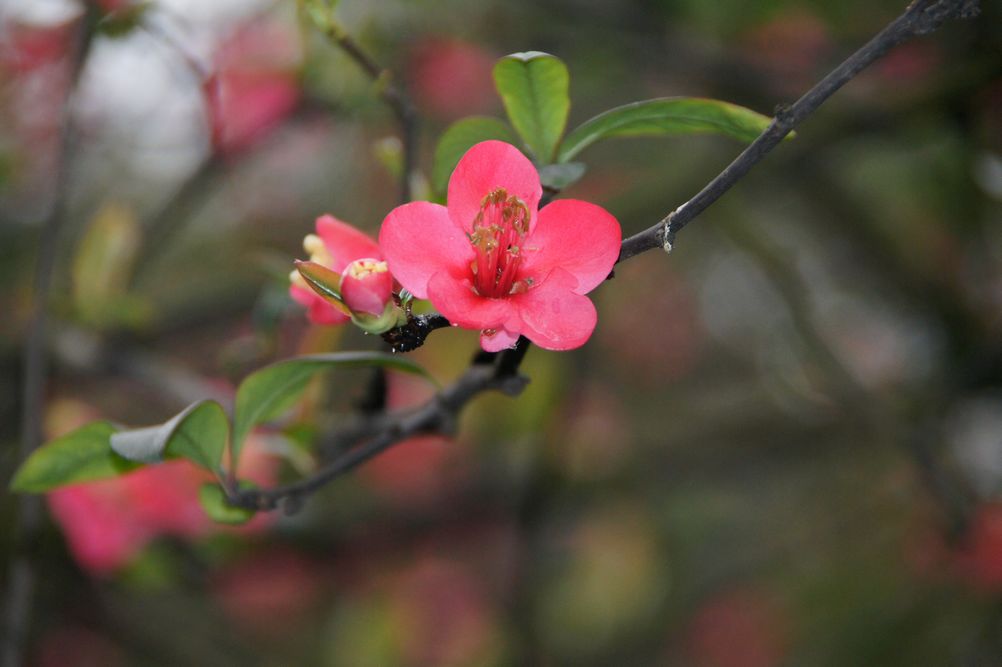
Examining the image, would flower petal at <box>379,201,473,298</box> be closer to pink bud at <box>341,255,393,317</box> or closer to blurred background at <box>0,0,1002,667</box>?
pink bud at <box>341,255,393,317</box>

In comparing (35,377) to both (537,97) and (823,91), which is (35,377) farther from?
(823,91)

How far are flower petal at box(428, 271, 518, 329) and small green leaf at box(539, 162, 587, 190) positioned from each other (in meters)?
0.07

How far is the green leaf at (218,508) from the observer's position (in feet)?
1.84

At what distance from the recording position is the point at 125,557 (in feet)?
3.11

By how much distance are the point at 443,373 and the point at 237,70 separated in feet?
2.07

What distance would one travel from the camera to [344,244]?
50 cm

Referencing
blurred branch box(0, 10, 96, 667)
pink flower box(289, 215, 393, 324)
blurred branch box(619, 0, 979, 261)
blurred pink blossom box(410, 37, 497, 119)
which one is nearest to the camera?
blurred branch box(619, 0, 979, 261)

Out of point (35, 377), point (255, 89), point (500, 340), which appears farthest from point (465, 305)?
point (255, 89)

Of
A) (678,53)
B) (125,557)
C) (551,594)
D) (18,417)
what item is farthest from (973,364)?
(18,417)

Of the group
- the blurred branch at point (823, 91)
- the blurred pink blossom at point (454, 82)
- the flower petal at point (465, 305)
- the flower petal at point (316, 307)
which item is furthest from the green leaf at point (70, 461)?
the blurred pink blossom at point (454, 82)

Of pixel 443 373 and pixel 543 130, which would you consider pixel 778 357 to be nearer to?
pixel 443 373

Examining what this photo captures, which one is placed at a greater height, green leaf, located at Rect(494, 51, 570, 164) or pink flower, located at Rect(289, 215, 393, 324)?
green leaf, located at Rect(494, 51, 570, 164)

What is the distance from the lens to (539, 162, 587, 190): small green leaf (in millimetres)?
464

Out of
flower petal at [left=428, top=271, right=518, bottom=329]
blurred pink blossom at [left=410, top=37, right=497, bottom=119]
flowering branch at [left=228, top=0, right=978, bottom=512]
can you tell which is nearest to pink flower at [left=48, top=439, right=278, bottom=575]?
flowering branch at [left=228, top=0, right=978, bottom=512]
